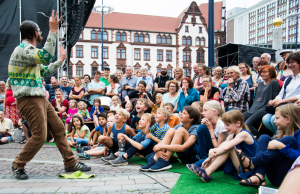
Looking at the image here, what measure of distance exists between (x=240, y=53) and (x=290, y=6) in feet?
272

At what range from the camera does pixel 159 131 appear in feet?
17.1

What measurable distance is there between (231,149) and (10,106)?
829 centimetres

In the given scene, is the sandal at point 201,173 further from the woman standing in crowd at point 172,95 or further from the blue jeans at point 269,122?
the woman standing in crowd at point 172,95

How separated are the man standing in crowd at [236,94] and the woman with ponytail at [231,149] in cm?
215

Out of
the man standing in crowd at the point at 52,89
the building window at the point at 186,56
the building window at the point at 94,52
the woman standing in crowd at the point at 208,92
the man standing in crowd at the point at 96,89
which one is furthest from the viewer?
the building window at the point at 186,56

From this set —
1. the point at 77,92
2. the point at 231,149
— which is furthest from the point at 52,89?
the point at 231,149

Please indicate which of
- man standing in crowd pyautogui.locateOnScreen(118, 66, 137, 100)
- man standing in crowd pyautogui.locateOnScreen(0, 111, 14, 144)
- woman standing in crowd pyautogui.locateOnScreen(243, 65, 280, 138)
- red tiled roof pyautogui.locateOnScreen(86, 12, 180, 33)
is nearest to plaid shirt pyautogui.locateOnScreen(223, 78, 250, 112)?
woman standing in crowd pyautogui.locateOnScreen(243, 65, 280, 138)

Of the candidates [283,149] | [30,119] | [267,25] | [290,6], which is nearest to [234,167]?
[283,149]

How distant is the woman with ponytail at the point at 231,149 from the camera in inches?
138

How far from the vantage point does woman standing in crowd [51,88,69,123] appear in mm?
8641

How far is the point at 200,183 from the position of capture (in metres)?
3.63

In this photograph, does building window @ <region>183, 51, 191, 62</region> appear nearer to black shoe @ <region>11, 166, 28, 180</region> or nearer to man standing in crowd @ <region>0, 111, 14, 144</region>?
man standing in crowd @ <region>0, 111, 14, 144</region>

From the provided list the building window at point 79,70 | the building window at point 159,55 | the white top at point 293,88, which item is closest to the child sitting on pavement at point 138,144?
the white top at point 293,88

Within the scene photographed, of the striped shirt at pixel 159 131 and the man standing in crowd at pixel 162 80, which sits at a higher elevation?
the man standing in crowd at pixel 162 80
